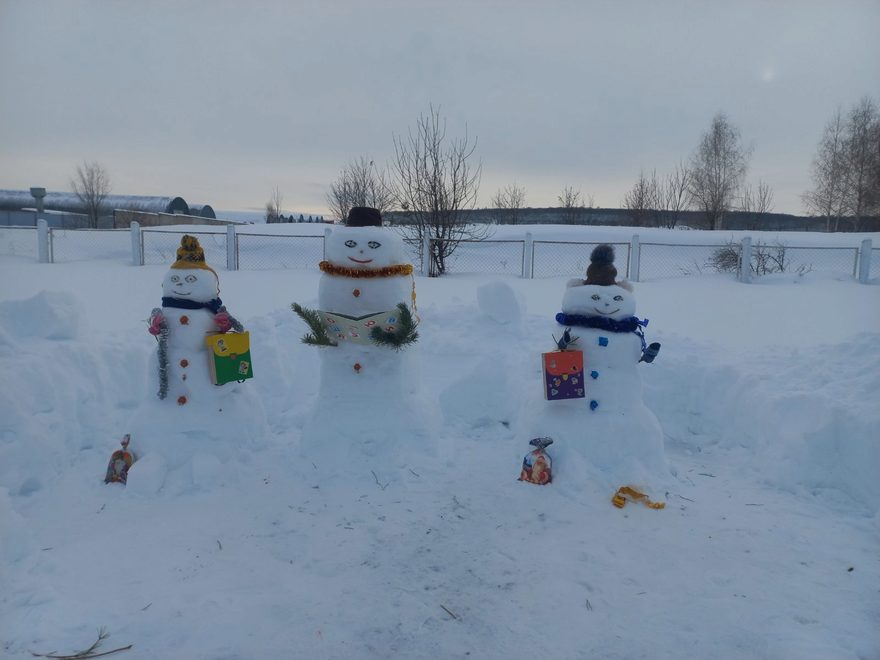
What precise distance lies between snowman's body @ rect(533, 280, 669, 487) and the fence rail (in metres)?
9.23

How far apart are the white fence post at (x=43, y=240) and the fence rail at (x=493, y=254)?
0.06 feet

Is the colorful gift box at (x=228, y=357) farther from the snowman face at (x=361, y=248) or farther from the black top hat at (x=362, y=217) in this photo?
the black top hat at (x=362, y=217)

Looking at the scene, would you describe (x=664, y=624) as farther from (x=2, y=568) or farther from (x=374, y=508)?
(x=2, y=568)

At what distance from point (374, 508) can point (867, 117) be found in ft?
80.0

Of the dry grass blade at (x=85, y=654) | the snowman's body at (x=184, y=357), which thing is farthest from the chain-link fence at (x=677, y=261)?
the dry grass blade at (x=85, y=654)

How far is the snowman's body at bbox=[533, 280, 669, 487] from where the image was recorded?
13.6 feet

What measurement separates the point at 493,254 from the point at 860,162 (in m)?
15.8

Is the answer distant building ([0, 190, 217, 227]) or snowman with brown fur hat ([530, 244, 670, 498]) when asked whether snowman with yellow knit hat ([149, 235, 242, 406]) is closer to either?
snowman with brown fur hat ([530, 244, 670, 498])

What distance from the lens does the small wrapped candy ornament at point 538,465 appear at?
13.4ft

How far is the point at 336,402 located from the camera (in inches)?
177

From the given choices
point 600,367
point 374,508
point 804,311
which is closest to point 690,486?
point 600,367

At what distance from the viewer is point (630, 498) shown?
3.86 meters

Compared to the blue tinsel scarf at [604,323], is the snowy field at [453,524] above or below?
below

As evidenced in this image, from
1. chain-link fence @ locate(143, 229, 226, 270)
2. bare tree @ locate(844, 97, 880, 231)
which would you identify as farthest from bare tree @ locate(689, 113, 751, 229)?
Answer: chain-link fence @ locate(143, 229, 226, 270)
